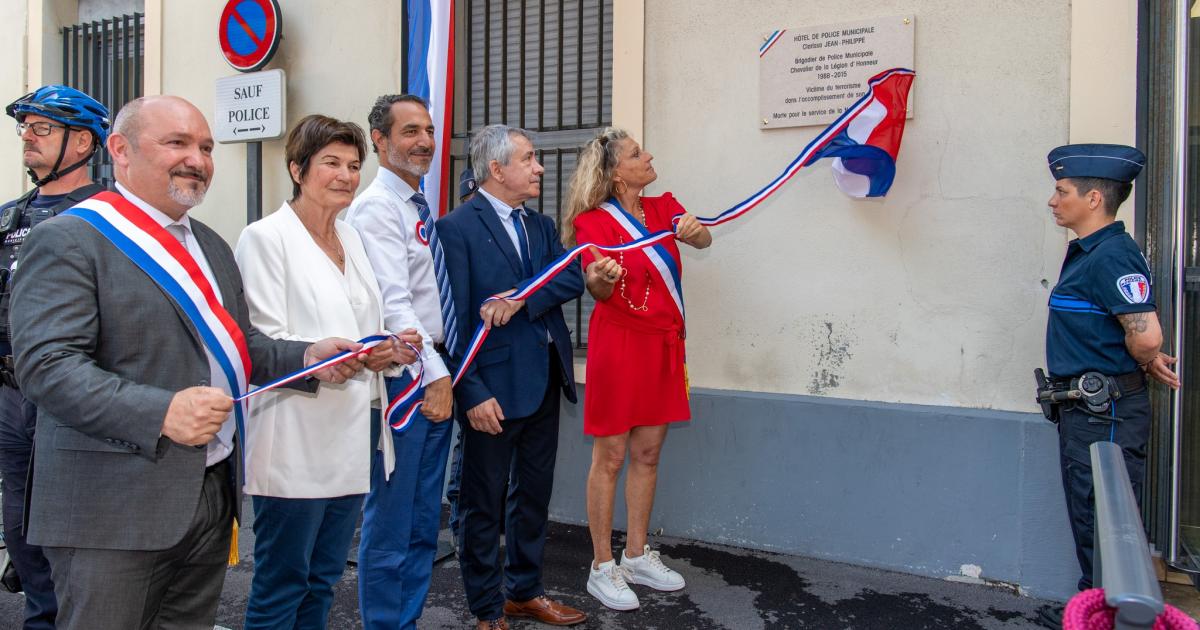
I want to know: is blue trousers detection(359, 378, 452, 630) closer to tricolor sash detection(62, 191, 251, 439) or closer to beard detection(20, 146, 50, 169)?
tricolor sash detection(62, 191, 251, 439)

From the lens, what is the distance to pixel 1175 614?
0.94 meters

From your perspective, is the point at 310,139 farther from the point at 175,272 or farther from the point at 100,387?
Result: the point at 100,387

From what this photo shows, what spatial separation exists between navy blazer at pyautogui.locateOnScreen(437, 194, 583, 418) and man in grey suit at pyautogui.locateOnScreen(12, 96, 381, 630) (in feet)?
3.67

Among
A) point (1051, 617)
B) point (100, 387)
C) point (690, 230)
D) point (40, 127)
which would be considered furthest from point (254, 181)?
point (1051, 617)

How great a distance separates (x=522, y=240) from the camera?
3.50 meters

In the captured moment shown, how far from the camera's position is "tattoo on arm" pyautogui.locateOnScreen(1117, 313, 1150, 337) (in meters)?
3.27

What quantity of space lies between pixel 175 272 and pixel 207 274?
19 centimetres

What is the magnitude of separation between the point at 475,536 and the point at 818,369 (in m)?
2.06

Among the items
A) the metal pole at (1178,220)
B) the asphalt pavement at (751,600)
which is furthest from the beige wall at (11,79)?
the metal pole at (1178,220)

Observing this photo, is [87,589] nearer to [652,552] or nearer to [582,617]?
[582,617]

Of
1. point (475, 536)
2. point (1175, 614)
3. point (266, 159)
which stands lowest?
point (475, 536)

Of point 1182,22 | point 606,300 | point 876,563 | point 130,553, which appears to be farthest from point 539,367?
point 1182,22

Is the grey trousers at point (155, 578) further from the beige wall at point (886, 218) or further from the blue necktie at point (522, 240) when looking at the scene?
the beige wall at point (886, 218)

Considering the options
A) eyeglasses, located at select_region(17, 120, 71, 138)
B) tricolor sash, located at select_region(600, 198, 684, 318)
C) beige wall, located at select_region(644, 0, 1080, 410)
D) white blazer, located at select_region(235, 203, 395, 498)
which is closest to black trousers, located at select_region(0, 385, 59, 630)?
eyeglasses, located at select_region(17, 120, 71, 138)
